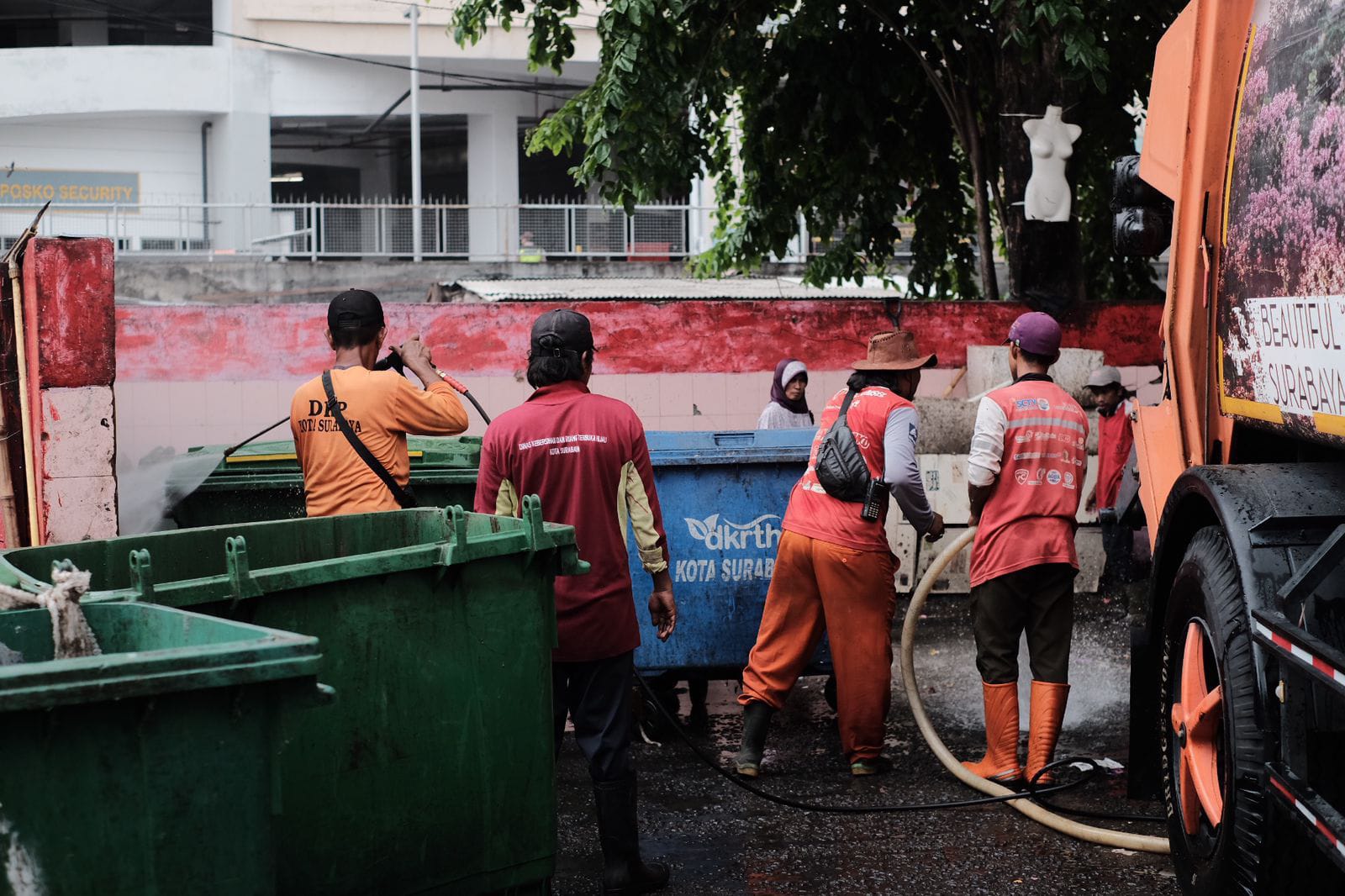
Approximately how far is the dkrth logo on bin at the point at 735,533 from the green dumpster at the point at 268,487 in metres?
1.14

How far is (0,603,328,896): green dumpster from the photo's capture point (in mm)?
2695

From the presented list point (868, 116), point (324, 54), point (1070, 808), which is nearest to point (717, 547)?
point (1070, 808)

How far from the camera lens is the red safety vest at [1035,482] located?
19.2ft

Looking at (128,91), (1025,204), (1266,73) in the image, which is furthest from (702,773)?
(128,91)

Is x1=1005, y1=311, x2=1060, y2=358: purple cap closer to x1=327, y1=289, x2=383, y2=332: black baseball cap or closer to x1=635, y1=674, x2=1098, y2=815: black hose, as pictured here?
x1=635, y1=674, x2=1098, y2=815: black hose

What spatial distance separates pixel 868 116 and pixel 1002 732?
22.9 ft

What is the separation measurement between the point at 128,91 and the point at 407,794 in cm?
2298

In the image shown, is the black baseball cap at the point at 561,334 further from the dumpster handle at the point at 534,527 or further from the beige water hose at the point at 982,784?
the beige water hose at the point at 982,784

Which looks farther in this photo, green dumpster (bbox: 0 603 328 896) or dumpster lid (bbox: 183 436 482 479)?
dumpster lid (bbox: 183 436 482 479)

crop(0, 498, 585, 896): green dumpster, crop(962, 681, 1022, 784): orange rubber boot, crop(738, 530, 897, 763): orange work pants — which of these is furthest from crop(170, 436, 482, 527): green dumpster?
crop(962, 681, 1022, 784): orange rubber boot

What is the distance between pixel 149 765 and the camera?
282 cm

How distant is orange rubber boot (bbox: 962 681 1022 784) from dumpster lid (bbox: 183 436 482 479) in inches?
97.4

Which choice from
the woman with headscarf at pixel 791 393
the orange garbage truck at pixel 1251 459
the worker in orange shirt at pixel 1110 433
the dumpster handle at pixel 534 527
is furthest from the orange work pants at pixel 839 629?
the worker in orange shirt at pixel 1110 433

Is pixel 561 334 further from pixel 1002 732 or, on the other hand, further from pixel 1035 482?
pixel 1002 732
